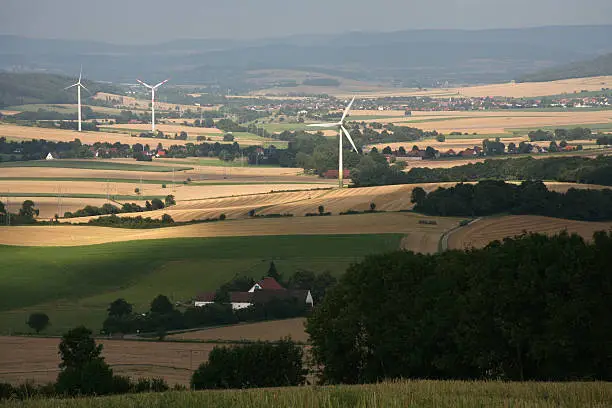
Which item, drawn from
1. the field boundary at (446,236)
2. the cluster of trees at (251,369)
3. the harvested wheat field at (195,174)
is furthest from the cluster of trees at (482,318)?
the harvested wheat field at (195,174)

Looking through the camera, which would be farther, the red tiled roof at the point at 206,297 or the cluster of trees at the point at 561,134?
the cluster of trees at the point at 561,134

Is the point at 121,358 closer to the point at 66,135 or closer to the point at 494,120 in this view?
the point at 66,135

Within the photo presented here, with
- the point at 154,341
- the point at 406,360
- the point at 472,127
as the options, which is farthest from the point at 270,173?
the point at 406,360

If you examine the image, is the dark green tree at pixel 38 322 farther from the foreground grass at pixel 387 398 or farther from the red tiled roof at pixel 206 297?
the foreground grass at pixel 387 398

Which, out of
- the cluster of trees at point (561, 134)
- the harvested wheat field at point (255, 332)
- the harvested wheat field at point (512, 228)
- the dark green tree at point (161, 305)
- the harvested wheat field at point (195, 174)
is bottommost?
the harvested wheat field at point (255, 332)

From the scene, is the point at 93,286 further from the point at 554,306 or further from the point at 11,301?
the point at 554,306
